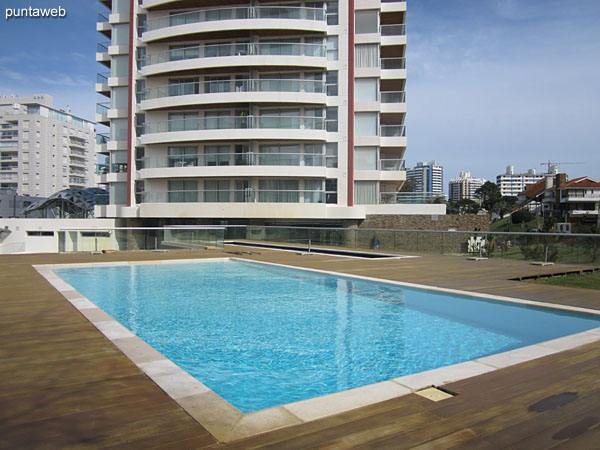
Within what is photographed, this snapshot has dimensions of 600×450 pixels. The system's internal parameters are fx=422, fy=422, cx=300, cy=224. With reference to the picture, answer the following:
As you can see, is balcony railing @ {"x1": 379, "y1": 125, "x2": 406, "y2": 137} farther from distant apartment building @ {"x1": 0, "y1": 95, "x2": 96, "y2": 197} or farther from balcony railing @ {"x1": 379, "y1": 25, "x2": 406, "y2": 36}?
distant apartment building @ {"x1": 0, "y1": 95, "x2": 96, "y2": 197}

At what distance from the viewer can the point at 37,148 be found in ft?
264

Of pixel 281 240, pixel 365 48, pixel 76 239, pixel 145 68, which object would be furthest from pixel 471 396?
pixel 145 68

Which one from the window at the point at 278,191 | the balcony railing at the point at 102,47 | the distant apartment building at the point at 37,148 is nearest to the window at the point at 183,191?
the window at the point at 278,191

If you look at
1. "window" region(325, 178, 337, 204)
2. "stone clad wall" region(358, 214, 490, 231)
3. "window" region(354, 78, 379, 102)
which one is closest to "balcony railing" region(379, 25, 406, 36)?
"window" region(354, 78, 379, 102)

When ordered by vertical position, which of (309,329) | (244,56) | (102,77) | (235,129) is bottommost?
(309,329)

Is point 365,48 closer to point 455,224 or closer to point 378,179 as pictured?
point 378,179

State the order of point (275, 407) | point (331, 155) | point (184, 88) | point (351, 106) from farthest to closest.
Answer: point (184, 88)
point (331, 155)
point (351, 106)
point (275, 407)

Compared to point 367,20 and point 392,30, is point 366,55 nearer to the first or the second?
point 367,20

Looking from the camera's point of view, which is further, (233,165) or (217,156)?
(217,156)

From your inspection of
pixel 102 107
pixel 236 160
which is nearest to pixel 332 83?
pixel 236 160

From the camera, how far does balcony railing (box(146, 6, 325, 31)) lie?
3017 cm

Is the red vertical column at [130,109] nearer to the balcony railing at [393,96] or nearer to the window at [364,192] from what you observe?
the window at [364,192]

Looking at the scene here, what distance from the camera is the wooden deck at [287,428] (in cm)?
247

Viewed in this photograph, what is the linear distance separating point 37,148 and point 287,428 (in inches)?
3694
